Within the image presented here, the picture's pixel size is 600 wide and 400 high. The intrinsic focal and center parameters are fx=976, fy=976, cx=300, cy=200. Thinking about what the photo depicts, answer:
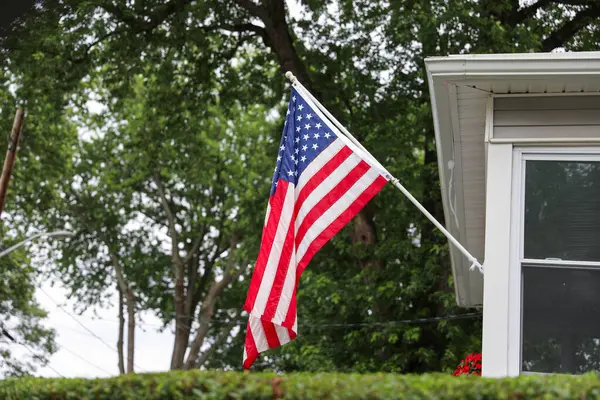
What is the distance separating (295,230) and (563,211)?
2095 millimetres

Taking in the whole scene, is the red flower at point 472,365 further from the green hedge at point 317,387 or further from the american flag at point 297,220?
the green hedge at point 317,387

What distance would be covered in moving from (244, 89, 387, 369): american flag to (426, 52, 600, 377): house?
0.86 meters

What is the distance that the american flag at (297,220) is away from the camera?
25.1 feet

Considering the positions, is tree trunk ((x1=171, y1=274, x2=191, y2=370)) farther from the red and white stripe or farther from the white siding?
the white siding

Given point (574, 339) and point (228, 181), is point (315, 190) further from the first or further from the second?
point (228, 181)

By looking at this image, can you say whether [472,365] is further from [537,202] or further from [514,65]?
[514,65]

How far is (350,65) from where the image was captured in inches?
830

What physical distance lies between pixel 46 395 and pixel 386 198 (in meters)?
15.9

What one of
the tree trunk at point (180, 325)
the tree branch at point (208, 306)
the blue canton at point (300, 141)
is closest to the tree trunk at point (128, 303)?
the tree trunk at point (180, 325)

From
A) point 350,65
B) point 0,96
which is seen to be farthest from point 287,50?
point 0,96

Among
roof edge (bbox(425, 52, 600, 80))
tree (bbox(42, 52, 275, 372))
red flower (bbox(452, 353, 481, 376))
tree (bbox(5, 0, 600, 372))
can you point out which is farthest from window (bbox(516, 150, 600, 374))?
tree (bbox(42, 52, 275, 372))

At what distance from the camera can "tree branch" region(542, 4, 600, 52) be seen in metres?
19.4

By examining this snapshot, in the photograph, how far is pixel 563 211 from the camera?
704 cm

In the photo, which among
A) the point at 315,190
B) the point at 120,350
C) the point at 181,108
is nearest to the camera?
the point at 315,190
